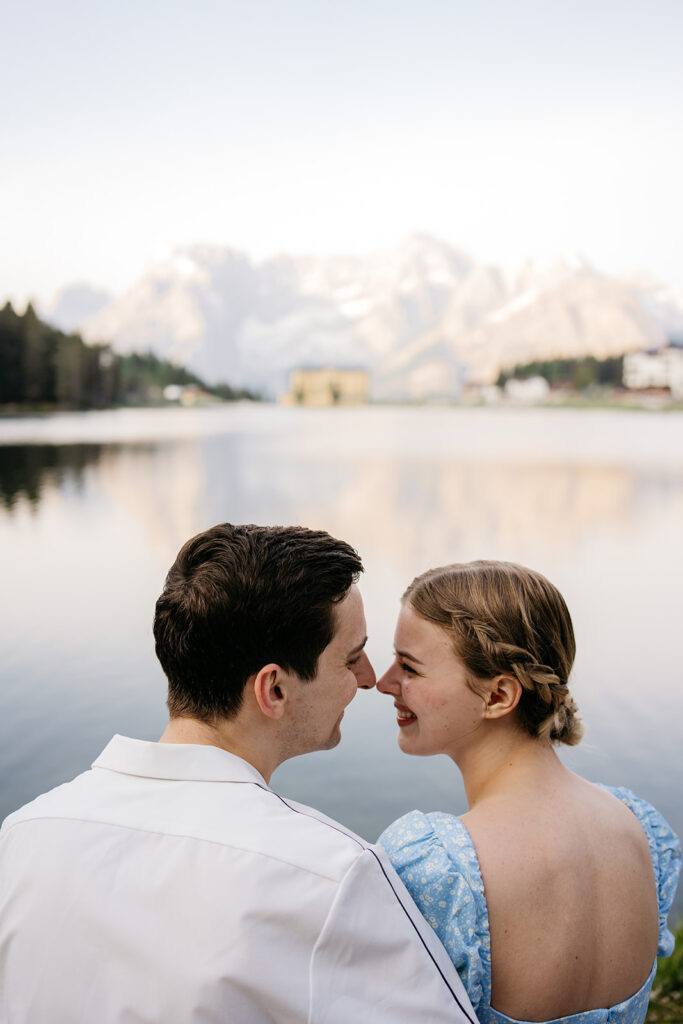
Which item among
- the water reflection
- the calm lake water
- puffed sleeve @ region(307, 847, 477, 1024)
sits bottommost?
the calm lake water

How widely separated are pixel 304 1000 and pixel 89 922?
0.37m

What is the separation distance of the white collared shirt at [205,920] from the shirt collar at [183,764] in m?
0.03

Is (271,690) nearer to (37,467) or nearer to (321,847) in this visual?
(321,847)

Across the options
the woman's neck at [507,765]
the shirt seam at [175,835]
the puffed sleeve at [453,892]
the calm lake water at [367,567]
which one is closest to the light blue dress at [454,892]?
the puffed sleeve at [453,892]

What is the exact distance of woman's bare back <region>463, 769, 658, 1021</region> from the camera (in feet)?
6.31

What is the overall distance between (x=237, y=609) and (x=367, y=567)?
38.3ft

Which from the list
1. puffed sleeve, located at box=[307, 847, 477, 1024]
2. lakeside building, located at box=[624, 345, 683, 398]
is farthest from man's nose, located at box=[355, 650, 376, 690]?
lakeside building, located at box=[624, 345, 683, 398]

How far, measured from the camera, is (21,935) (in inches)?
58.9

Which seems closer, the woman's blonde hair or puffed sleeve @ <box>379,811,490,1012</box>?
puffed sleeve @ <box>379,811,490,1012</box>

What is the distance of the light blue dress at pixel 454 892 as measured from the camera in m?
1.86

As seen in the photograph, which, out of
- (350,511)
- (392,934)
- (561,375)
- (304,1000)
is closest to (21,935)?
(304,1000)

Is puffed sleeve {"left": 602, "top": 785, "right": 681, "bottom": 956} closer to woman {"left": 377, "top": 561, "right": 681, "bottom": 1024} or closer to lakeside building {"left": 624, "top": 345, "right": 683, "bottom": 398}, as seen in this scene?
woman {"left": 377, "top": 561, "right": 681, "bottom": 1024}

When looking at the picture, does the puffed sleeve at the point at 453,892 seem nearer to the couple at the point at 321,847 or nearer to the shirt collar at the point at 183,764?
the couple at the point at 321,847

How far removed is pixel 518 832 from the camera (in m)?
1.98
